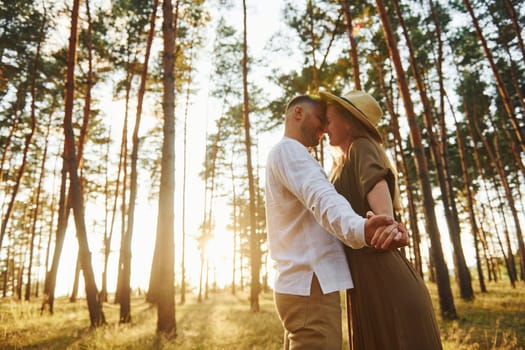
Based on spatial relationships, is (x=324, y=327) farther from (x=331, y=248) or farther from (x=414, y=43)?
(x=414, y=43)

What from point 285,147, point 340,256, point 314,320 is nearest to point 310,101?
point 285,147

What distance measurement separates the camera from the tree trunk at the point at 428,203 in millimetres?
8391

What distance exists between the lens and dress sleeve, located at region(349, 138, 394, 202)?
5.19ft

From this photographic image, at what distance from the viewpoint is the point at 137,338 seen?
21.3 ft

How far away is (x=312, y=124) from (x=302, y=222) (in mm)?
614

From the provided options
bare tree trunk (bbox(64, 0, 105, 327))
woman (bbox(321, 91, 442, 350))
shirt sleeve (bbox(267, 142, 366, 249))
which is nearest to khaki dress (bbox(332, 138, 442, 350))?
woman (bbox(321, 91, 442, 350))

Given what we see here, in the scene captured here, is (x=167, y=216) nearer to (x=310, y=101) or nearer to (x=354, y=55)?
(x=310, y=101)

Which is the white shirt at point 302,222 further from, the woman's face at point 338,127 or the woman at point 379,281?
the woman's face at point 338,127

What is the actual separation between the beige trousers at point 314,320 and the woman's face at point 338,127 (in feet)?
2.72

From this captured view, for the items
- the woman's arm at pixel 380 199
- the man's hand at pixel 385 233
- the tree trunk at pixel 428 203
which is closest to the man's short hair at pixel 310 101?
the woman's arm at pixel 380 199

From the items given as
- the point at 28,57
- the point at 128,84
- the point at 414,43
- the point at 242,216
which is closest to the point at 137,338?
the point at 128,84

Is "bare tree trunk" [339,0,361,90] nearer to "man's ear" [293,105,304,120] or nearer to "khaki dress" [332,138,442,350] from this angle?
"man's ear" [293,105,304,120]

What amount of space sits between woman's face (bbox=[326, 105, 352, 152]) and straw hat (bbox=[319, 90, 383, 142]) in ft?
0.20

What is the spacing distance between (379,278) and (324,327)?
1.15 ft
